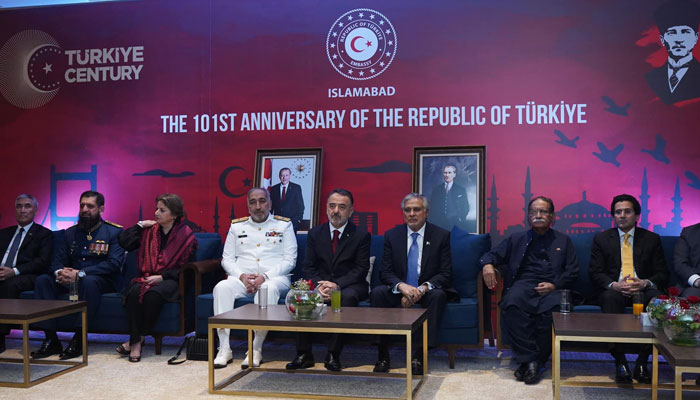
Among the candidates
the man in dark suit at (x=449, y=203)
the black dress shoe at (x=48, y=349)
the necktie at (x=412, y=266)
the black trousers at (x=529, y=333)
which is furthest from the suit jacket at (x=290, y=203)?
the black trousers at (x=529, y=333)

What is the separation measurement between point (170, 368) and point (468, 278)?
2.24m

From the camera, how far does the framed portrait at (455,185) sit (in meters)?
5.57

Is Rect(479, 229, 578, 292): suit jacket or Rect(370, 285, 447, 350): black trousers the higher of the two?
Rect(479, 229, 578, 292): suit jacket

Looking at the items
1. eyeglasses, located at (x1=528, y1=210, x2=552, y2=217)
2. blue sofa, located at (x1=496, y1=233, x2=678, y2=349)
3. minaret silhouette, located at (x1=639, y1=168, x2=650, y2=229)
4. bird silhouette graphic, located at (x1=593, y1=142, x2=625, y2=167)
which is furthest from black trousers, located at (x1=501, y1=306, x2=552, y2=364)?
bird silhouette graphic, located at (x1=593, y1=142, x2=625, y2=167)

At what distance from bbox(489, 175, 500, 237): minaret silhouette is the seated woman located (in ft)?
8.18

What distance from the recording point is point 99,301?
16.8 ft

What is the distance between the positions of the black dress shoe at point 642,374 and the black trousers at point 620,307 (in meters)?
0.04

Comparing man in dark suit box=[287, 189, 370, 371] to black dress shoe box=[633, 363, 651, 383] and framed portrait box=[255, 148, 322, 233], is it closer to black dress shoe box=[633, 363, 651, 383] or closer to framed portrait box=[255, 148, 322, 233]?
framed portrait box=[255, 148, 322, 233]

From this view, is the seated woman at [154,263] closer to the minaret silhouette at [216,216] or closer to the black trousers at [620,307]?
the minaret silhouette at [216,216]

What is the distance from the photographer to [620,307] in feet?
14.4

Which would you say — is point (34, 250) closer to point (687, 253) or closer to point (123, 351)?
point (123, 351)

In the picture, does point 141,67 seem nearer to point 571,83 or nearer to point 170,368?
point 170,368

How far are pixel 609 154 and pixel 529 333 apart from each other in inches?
78.6

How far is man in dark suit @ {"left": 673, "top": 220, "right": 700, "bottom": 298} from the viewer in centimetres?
460
